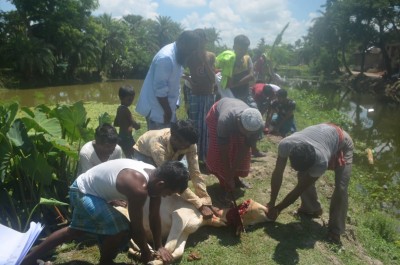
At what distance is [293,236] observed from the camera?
384cm

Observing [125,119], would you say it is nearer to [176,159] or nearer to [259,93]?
[176,159]

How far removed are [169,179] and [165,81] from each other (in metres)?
1.98

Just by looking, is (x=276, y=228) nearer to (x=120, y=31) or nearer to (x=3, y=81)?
(x=3, y=81)

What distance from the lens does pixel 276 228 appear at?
12.9 feet

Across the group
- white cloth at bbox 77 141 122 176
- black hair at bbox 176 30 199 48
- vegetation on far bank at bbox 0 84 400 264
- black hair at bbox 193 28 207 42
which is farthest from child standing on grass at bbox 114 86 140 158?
white cloth at bbox 77 141 122 176

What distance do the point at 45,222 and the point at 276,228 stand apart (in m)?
2.30

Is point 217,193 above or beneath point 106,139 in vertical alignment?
beneath

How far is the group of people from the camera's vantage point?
2.64m

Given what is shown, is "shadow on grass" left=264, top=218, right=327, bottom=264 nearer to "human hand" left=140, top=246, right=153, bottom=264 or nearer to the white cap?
the white cap

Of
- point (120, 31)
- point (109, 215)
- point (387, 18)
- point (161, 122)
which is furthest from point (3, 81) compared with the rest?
point (387, 18)

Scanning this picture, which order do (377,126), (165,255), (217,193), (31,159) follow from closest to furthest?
(165,255) < (31,159) < (217,193) < (377,126)

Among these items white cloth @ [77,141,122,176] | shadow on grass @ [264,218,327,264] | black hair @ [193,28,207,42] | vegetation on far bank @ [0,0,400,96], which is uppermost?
vegetation on far bank @ [0,0,400,96]

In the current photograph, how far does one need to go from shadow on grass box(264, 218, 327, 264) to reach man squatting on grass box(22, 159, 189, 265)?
3.90 ft

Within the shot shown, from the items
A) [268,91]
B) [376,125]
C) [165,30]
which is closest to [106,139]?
[268,91]
